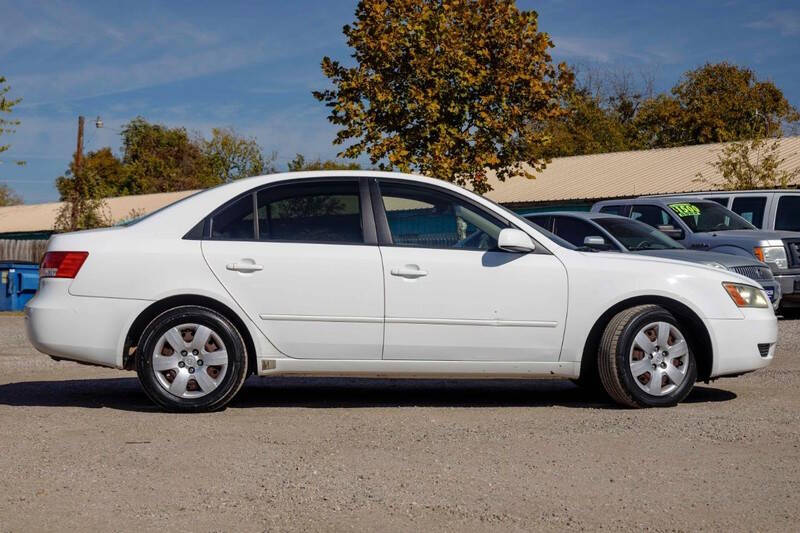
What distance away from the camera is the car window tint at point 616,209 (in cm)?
1644

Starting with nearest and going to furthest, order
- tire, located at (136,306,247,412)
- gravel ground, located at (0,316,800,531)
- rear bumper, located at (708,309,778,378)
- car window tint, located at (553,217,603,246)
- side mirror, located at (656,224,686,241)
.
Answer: gravel ground, located at (0,316,800,531) → tire, located at (136,306,247,412) → rear bumper, located at (708,309,778,378) → car window tint, located at (553,217,603,246) → side mirror, located at (656,224,686,241)

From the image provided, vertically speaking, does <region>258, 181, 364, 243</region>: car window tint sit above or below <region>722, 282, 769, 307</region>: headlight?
above

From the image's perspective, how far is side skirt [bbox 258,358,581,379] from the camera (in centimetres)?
734

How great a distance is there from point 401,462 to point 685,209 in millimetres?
11515

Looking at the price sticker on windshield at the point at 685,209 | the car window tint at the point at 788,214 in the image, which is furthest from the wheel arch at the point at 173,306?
the car window tint at the point at 788,214

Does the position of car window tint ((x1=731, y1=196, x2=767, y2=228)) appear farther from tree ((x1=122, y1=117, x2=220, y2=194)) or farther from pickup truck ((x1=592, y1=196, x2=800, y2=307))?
tree ((x1=122, y1=117, x2=220, y2=194))

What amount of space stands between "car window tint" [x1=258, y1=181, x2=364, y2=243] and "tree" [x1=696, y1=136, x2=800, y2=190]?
28.7 m

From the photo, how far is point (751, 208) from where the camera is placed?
17.6 metres

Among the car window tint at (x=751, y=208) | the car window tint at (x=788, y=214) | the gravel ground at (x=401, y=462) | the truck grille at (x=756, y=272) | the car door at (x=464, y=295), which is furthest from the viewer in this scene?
the car window tint at (x=751, y=208)

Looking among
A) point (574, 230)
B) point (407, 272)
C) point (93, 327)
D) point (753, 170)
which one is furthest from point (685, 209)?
point (753, 170)

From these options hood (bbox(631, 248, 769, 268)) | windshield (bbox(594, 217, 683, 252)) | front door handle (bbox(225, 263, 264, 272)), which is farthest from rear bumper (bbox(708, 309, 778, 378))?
windshield (bbox(594, 217, 683, 252))

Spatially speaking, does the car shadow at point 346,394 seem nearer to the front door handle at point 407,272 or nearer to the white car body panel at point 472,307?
the white car body panel at point 472,307

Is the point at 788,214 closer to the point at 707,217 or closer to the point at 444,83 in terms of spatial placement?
the point at 707,217

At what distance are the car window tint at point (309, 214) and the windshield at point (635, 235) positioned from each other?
654cm
